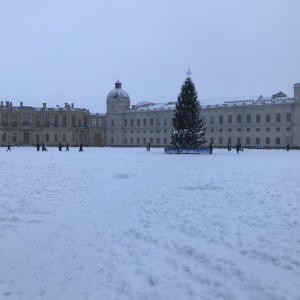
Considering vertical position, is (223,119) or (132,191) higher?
(223,119)

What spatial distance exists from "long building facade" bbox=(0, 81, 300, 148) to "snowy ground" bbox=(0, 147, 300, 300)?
197 feet

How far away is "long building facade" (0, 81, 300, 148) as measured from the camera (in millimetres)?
66562

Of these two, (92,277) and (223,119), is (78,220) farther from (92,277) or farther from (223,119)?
(223,119)

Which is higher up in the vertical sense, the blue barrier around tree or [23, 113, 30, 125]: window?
[23, 113, 30, 125]: window

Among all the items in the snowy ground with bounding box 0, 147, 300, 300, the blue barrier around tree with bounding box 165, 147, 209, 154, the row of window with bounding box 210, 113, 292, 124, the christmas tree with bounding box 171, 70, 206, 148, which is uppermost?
the row of window with bounding box 210, 113, 292, 124

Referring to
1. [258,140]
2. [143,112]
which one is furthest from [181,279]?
[143,112]

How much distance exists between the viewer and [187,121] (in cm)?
3947

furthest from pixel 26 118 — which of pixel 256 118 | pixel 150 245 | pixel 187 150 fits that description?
pixel 150 245

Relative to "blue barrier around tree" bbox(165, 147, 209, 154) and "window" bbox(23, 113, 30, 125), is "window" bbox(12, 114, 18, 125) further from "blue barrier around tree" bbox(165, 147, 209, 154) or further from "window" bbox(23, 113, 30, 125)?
"blue barrier around tree" bbox(165, 147, 209, 154)

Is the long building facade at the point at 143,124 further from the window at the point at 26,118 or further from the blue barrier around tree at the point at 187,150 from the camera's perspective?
the blue barrier around tree at the point at 187,150

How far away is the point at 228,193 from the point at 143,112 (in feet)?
239

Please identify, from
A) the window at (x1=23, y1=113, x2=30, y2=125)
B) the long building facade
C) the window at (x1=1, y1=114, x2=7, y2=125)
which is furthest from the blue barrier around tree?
the window at (x1=1, y1=114, x2=7, y2=125)

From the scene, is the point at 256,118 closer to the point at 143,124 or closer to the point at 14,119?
the point at 143,124

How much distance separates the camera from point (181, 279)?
448 cm
